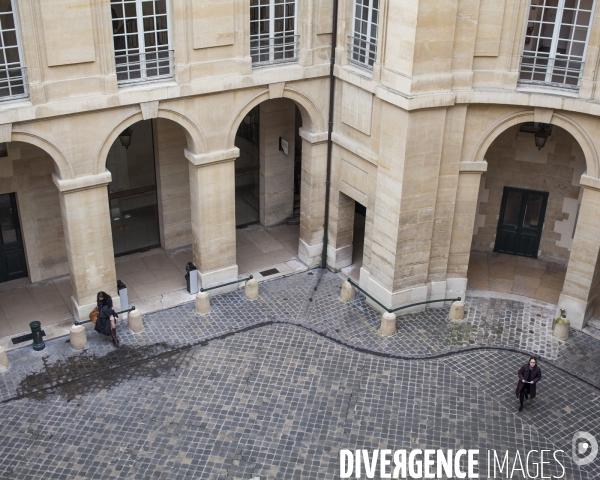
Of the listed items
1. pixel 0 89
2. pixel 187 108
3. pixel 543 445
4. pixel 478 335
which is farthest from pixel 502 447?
pixel 0 89

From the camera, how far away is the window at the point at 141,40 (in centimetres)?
1962

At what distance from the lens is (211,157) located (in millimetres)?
21578

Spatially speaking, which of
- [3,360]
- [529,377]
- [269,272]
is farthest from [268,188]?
[529,377]

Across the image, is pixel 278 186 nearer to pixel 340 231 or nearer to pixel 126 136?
pixel 340 231

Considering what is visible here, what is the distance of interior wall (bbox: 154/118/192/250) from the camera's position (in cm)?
2405

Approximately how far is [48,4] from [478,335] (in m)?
14.0

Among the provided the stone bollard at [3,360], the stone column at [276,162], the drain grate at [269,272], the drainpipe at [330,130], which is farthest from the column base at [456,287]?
the stone bollard at [3,360]

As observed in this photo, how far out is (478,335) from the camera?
21.8 m

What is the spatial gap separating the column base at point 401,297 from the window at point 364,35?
632 centimetres

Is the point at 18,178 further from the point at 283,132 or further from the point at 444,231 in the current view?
the point at 444,231

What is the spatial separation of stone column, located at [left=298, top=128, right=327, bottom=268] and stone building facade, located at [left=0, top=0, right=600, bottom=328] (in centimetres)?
6

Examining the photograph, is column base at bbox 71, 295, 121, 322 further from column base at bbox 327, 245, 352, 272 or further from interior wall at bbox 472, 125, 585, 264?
interior wall at bbox 472, 125, 585, 264

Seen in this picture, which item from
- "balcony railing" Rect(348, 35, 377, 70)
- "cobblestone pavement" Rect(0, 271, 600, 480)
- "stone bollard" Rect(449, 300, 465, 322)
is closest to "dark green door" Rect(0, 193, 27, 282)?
"cobblestone pavement" Rect(0, 271, 600, 480)

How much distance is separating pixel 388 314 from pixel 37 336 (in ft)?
30.9
